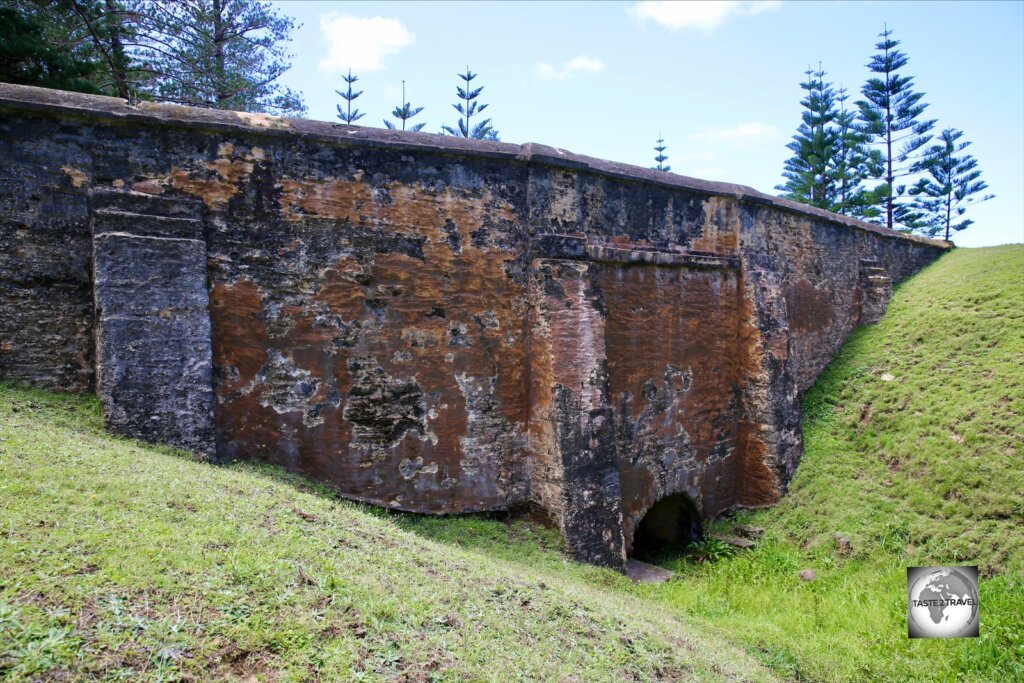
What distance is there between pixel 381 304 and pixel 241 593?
10.6 ft

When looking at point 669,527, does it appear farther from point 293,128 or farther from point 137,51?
point 137,51

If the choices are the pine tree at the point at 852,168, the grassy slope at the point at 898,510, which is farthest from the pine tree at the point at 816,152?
the grassy slope at the point at 898,510

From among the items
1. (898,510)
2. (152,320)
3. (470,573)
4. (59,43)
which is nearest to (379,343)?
(152,320)

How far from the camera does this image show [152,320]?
449cm

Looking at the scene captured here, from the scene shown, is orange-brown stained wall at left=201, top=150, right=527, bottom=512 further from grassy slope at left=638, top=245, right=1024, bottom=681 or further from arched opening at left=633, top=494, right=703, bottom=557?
arched opening at left=633, top=494, right=703, bottom=557

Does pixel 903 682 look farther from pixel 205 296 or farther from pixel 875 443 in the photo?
pixel 205 296

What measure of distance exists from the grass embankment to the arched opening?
50 centimetres

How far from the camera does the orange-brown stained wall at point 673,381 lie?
686cm

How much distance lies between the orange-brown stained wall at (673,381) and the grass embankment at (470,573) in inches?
36.2

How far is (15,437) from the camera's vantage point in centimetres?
359

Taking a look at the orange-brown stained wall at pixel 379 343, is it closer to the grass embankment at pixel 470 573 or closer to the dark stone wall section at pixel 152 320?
the dark stone wall section at pixel 152 320

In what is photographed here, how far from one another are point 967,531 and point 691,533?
2.95 m

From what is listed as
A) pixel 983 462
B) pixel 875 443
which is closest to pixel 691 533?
pixel 875 443

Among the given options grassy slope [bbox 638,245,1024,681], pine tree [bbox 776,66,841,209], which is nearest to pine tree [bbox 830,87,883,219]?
pine tree [bbox 776,66,841,209]
